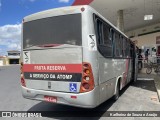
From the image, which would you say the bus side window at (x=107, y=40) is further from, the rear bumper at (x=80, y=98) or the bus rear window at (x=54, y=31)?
the rear bumper at (x=80, y=98)

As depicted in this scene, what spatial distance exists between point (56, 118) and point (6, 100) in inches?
128

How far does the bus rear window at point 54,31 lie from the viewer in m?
5.57

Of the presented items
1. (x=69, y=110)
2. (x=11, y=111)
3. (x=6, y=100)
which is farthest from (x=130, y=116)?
(x=6, y=100)

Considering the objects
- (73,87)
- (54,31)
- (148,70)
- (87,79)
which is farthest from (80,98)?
(148,70)

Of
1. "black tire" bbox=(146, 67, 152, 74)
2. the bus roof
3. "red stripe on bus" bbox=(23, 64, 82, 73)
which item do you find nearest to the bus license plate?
"red stripe on bus" bbox=(23, 64, 82, 73)

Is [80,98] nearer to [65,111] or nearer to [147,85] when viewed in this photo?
[65,111]

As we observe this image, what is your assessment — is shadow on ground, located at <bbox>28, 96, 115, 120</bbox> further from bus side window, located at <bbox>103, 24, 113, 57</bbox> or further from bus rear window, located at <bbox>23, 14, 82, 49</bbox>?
bus rear window, located at <bbox>23, 14, 82, 49</bbox>

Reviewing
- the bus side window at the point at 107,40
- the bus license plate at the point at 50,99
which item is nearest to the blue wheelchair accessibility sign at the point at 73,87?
the bus license plate at the point at 50,99

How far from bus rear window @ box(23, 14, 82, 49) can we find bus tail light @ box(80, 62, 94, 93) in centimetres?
60

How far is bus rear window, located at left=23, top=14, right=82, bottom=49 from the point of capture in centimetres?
557

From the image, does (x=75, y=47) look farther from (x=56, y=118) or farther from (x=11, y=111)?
(x=11, y=111)

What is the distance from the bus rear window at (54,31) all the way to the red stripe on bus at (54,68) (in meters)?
0.57

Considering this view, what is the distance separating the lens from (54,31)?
232 inches

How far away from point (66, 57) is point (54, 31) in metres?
0.83
